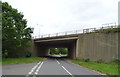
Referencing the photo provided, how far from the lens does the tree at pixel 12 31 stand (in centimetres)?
3192

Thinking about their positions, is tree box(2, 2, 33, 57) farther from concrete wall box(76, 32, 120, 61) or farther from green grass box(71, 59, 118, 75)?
green grass box(71, 59, 118, 75)

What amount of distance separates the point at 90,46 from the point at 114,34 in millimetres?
5821

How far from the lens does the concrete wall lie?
2873 cm

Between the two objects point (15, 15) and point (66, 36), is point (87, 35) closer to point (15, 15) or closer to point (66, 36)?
point (66, 36)

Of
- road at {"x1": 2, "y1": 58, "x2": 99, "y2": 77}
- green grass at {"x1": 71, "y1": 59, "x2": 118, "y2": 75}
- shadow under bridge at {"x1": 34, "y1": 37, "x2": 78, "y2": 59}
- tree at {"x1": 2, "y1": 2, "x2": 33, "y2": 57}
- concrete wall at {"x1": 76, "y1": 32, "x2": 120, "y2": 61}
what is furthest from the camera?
shadow under bridge at {"x1": 34, "y1": 37, "x2": 78, "y2": 59}

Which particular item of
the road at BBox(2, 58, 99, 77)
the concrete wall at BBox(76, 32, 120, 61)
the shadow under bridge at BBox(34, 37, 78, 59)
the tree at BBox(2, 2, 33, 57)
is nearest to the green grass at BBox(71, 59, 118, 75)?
the road at BBox(2, 58, 99, 77)

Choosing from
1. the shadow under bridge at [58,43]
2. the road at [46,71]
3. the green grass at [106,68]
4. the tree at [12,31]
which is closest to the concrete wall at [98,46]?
the shadow under bridge at [58,43]

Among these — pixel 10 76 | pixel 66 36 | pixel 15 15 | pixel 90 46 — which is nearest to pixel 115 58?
pixel 90 46

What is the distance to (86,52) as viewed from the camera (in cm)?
3478

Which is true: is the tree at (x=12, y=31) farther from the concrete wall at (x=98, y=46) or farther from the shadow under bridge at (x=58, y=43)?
the concrete wall at (x=98, y=46)

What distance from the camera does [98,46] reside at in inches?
1241

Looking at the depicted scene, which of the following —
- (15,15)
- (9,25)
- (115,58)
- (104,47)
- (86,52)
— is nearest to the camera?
(115,58)

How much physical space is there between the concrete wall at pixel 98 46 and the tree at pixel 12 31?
472 inches

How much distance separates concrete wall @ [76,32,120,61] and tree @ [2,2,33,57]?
11981mm
